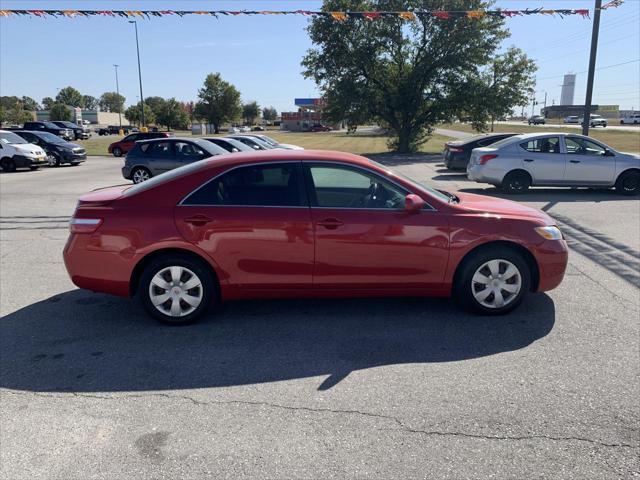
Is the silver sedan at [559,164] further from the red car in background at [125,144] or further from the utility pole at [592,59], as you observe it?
the red car in background at [125,144]

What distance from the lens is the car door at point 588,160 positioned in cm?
1261

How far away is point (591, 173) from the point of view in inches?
498

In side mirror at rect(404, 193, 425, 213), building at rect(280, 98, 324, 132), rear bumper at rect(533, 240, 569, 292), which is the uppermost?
building at rect(280, 98, 324, 132)

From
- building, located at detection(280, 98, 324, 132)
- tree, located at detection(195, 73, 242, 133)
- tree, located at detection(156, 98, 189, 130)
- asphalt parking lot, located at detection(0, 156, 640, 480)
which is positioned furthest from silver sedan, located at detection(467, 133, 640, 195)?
building, located at detection(280, 98, 324, 132)

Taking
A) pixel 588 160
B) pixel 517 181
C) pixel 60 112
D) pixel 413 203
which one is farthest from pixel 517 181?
pixel 60 112

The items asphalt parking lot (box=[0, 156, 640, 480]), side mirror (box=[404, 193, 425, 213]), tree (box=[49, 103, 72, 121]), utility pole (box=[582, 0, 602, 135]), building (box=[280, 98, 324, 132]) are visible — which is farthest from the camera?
building (box=[280, 98, 324, 132])

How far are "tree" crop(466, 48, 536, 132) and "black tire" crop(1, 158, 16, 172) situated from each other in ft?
83.7

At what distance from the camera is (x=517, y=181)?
43.1 ft

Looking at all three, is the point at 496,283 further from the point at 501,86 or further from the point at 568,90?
the point at 568,90

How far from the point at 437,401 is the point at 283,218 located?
6.55 ft

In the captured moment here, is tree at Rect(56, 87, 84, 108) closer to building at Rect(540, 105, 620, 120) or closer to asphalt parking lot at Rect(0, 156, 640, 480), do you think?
building at Rect(540, 105, 620, 120)

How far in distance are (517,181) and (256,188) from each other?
10304mm

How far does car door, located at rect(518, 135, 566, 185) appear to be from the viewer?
12.8 meters

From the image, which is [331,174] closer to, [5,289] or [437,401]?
[437,401]
